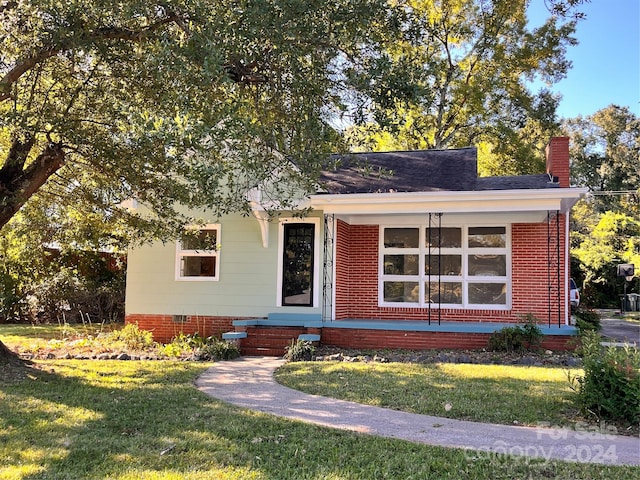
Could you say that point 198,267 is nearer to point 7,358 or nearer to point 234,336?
point 234,336

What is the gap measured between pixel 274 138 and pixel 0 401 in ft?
16.0

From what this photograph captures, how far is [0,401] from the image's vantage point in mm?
6414

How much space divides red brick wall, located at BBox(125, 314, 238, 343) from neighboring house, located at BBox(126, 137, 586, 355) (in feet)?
0.09

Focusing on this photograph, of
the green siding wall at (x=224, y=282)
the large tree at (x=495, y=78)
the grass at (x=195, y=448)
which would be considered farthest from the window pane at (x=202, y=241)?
the large tree at (x=495, y=78)

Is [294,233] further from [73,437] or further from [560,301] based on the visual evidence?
[73,437]

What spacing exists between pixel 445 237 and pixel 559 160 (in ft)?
Result: 10.5

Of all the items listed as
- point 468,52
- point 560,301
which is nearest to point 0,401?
point 560,301

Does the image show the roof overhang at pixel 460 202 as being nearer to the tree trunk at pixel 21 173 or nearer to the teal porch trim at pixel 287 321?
the teal porch trim at pixel 287 321

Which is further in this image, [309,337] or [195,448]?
[309,337]

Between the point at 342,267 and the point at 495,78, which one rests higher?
the point at 495,78

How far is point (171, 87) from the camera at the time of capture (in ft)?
22.9

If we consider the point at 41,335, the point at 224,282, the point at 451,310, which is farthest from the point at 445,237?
the point at 41,335

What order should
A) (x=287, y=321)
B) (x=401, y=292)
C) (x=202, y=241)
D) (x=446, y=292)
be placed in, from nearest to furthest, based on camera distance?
(x=202, y=241)
(x=287, y=321)
(x=446, y=292)
(x=401, y=292)

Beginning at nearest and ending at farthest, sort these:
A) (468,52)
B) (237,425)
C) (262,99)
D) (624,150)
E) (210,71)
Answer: (237,425) < (210,71) < (262,99) < (468,52) < (624,150)
